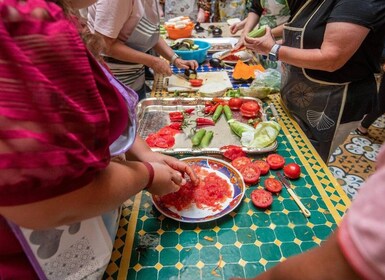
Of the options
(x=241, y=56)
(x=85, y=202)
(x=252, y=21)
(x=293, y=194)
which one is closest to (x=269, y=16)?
(x=252, y=21)

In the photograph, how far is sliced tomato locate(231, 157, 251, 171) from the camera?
1187mm

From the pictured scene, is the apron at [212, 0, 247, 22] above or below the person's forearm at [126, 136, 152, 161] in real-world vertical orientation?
below

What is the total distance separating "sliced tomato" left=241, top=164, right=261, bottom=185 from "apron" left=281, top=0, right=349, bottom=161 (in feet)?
2.03

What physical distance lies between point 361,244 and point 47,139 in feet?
1.47

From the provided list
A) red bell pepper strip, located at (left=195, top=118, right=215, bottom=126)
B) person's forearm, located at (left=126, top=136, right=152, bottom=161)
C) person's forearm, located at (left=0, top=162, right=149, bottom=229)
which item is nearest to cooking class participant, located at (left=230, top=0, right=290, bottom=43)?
red bell pepper strip, located at (left=195, top=118, right=215, bottom=126)

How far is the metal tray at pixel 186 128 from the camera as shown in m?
1.29

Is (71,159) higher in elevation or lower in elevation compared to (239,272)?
higher

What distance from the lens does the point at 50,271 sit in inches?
23.4

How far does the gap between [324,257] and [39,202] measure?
0.43 meters

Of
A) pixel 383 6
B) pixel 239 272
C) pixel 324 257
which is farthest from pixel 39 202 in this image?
pixel 383 6

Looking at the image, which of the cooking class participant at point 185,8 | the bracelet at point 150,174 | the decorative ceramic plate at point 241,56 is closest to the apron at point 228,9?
the cooking class participant at point 185,8

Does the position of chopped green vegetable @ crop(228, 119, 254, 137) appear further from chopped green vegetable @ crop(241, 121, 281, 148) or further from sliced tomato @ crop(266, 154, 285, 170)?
sliced tomato @ crop(266, 154, 285, 170)

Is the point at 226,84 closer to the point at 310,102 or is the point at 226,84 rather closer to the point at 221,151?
the point at 310,102

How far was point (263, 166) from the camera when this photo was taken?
1170mm
